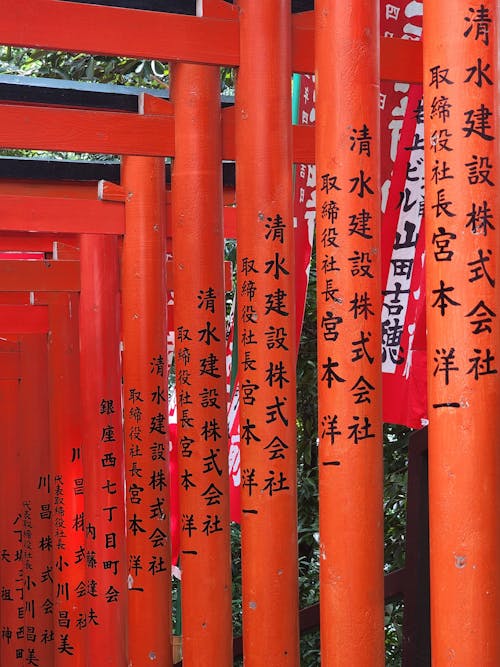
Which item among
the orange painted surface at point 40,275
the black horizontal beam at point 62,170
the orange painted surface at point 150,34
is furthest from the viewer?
the orange painted surface at point 40,275

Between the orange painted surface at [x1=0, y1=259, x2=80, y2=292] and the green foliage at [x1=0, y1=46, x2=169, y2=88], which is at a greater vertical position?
the green foliage at [x1=0, y1=46, x2=169, y2=88]

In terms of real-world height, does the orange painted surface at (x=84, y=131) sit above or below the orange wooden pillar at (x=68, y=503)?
above

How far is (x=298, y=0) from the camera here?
680 cm

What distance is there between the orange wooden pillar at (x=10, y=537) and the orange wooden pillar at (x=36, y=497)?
0.48 m

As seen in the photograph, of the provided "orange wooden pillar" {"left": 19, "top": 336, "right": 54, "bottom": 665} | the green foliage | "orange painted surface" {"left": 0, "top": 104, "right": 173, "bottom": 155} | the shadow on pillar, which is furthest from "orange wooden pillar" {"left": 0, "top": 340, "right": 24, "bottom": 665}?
the shadow on pillar

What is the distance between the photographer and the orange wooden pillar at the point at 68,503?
37.5 ft

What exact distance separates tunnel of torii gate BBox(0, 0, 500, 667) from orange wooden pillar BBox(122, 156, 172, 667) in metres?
0.02

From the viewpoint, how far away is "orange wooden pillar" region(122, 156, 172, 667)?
8.64 meters

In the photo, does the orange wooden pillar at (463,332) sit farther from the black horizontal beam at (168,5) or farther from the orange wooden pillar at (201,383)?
the orange wooden pillar at (201,383)

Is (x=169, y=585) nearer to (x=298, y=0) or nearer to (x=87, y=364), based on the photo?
(x=87, y=364)

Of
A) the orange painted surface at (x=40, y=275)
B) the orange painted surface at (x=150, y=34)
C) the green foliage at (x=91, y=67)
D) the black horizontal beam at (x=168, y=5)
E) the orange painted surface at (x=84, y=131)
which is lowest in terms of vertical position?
the orange painted surface at (x=40, y=275)

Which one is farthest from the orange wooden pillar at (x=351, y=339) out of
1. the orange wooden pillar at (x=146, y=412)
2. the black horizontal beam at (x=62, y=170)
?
the black horizontal beam at (x=62, y=170)

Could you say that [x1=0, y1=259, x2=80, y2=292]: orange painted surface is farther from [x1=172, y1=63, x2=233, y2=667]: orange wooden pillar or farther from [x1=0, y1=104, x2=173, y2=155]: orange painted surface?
[x1=172, y1=63, x2=233, y2=667]: orange wooden pillar

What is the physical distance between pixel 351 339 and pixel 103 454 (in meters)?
4.83
